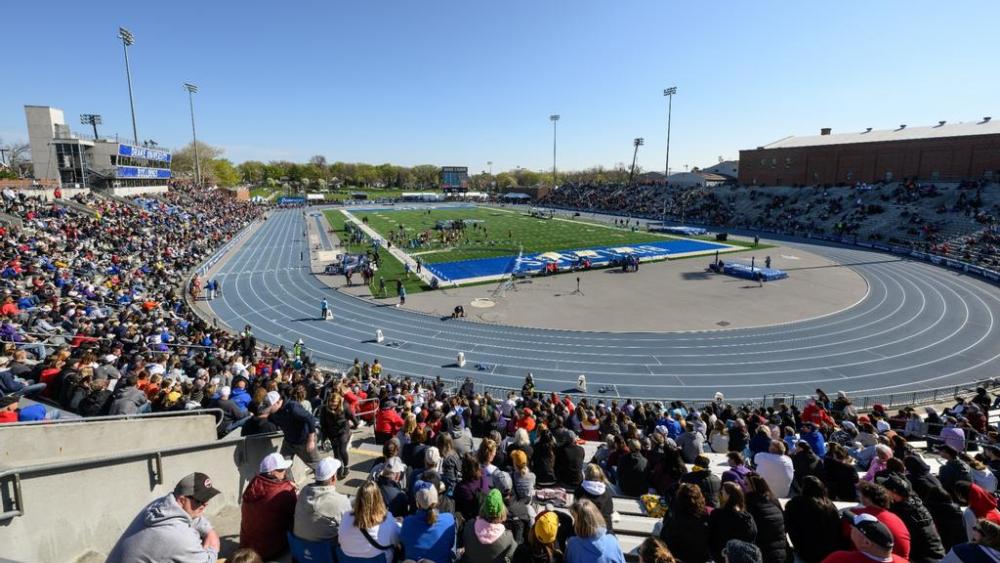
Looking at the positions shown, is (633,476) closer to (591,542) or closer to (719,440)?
(591,542)

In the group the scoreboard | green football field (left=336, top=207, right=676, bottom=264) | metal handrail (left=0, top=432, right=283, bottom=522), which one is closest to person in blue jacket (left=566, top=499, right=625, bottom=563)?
metal handrail (left=0, top=432, right=283, bottom=522)

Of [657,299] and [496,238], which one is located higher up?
[496,238]

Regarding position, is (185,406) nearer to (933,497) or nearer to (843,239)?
(933,497)

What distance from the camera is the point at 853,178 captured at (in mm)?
69812

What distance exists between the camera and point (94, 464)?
540 centimetres

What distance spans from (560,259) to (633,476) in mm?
38631

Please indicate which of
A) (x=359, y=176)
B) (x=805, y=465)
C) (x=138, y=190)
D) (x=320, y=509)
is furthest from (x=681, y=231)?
(x=359, y=176)

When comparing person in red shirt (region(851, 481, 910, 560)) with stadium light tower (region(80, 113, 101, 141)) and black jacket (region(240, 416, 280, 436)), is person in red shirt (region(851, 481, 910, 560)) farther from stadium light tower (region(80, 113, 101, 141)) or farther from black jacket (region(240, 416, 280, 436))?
stadium light tower (region(80, 113, 101, 141))

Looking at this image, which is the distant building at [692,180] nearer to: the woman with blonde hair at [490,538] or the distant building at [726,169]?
the distant building at [726,169]

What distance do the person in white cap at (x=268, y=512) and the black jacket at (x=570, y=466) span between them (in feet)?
12.8

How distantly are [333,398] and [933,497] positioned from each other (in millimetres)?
8096

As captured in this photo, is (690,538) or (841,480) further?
(841,480)

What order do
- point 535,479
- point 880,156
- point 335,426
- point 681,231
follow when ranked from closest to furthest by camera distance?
point 535,479 < point 335,426 < point 681,231 < point 880,156

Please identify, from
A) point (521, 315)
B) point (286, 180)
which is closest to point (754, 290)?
point (521, 315)
